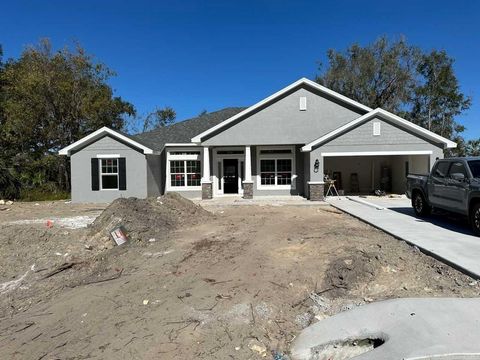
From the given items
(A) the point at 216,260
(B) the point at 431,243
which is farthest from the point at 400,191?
(A) the point at 216,260

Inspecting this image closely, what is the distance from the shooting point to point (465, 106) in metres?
37.6

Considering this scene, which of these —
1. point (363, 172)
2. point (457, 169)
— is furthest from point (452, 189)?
point (363, 172)

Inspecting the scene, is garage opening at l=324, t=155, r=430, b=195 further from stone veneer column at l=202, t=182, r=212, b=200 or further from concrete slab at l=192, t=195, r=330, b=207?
stone veneer column at l=202, t=182, r=212, b=200

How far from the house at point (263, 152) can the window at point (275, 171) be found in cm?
6

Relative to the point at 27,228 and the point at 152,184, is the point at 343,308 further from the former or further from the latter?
the point at 152,184

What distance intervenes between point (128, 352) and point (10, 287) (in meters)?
4.49

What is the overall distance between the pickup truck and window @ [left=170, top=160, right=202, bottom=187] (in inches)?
496

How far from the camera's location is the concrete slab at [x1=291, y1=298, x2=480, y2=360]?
12.1 ft

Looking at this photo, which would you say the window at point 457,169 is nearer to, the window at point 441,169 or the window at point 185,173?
the window at point 441,169

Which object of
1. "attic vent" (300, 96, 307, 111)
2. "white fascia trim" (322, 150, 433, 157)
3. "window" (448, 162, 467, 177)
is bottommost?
"window" (448, 162, 467, 177)

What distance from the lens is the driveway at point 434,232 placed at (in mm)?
6715

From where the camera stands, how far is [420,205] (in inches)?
472

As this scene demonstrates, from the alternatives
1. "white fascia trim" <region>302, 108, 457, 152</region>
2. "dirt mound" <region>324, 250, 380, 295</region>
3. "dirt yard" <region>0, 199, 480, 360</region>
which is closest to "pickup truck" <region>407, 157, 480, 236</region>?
"dirt yard" <region>0, 199, 480, 360</region>

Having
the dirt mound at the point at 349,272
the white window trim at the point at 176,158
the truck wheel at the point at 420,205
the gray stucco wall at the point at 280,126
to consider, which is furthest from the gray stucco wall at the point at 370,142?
the dirt mound at the point at 349,272
